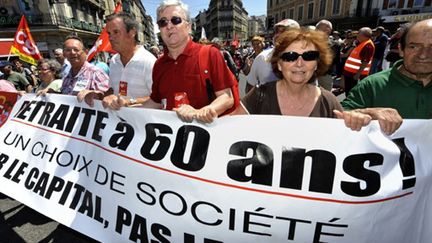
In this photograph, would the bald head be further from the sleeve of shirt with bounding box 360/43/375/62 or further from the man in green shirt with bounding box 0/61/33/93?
the man in green shirt with bounding box 0/61/33/93

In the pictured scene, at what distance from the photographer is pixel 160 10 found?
76.4 inches

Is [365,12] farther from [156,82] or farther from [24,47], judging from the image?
[156,82]

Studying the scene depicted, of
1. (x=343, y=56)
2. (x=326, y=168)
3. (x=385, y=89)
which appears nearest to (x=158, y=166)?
(x=326, y=168)

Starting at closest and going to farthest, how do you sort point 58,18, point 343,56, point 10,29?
point 343,56
point 10,29
point 58,18

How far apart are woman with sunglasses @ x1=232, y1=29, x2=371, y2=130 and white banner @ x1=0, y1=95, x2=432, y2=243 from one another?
10.5 inches

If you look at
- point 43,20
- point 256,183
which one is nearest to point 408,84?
point 256,183

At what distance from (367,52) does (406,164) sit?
4.84 metres

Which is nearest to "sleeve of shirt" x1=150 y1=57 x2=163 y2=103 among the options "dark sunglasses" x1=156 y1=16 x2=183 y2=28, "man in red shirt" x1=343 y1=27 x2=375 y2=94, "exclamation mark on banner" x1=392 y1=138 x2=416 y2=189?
"dark sunglasses" x1=156 y1=16 x2=183 y2=28

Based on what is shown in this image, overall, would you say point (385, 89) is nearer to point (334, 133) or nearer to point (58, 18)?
point (334, 133)

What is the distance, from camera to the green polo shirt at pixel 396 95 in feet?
5.34

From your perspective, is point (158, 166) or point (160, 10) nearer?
point (158, 166)

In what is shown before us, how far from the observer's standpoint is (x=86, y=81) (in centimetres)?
286

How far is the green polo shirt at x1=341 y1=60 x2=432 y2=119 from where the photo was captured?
1.63 m

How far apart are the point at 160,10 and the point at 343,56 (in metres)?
8.45
